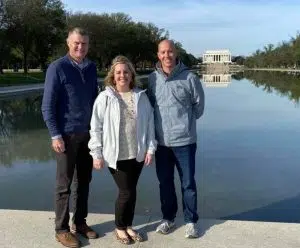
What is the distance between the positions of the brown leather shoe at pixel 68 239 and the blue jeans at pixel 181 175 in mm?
1024

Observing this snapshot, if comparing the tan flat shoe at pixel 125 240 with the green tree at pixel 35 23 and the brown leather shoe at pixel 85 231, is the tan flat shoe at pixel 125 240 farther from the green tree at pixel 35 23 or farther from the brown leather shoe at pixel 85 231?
the green tree at pixel 35 23

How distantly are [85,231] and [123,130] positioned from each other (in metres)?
1.15

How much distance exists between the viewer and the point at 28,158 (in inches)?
412

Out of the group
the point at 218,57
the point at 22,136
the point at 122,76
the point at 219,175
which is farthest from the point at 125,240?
the point at 218,57

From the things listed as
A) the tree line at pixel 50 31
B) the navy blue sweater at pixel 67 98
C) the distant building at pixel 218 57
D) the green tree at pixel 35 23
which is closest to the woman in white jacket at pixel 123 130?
the navy blue sweater at pixel 67 98

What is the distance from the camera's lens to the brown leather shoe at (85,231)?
15.3 ft

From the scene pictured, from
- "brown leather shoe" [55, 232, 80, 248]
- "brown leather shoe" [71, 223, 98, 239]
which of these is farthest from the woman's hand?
"brown leather shoe" [55, 232, 80, 248]

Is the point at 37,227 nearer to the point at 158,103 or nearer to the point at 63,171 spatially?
the point at 63,171

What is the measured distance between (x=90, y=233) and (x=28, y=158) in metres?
6.19

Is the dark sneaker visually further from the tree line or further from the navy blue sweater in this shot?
the tree line

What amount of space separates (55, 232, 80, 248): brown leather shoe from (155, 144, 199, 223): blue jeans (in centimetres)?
102

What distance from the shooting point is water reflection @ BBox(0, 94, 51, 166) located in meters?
10.8

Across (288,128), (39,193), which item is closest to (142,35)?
(288,128)

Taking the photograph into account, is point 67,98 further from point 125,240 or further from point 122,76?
point 125,240
